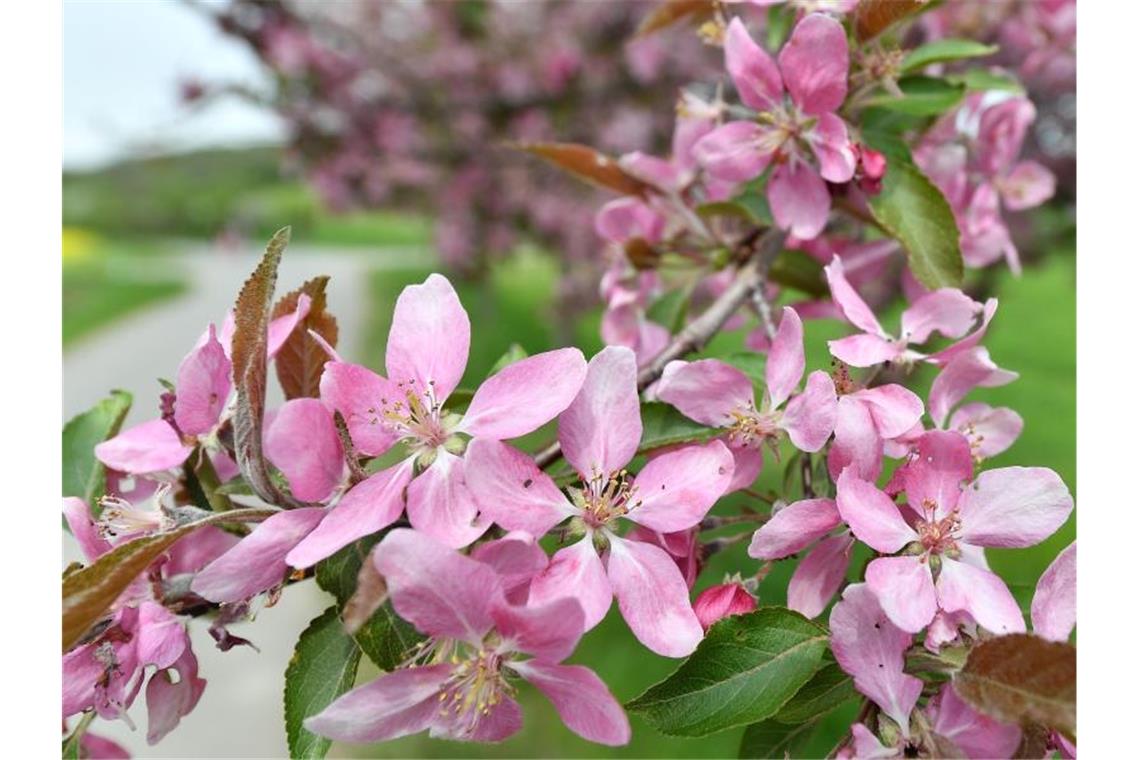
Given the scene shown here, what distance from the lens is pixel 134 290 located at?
10.1 m

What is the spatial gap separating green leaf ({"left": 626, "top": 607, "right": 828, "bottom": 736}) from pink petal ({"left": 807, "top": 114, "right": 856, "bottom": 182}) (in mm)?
412

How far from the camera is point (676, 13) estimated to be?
0.99 meters

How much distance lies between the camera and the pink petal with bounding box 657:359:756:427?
0.64 m

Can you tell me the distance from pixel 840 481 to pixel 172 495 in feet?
1.53

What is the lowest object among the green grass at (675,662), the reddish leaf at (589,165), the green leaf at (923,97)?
the green grass at (675,662)

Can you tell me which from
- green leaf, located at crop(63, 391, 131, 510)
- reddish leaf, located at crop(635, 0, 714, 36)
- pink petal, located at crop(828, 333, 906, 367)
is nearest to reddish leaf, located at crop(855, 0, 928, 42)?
reddish leaf, located at crop(635, 0, 714, 36)

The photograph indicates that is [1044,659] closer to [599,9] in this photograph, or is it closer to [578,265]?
[599,9]

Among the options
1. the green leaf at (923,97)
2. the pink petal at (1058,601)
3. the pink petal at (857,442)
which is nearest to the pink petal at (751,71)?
the green leaf at (923,97)

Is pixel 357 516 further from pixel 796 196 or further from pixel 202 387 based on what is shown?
pixel 796 196

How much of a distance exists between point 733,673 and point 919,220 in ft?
1.53

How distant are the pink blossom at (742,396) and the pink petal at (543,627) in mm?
204

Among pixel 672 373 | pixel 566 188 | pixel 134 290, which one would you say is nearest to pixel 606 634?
pixel 566 188

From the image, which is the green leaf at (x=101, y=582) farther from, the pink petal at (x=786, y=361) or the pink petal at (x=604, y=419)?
the pink petal at (x=786, y=361)

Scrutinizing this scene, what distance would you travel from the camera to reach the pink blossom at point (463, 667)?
1.53 ft
